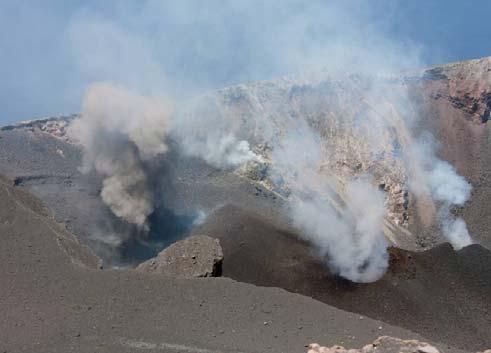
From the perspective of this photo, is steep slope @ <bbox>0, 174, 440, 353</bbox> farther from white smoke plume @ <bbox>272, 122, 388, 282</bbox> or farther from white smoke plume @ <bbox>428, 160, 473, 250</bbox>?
white smoke plume @ <bbox>428, 160, 473, 250</bbox>

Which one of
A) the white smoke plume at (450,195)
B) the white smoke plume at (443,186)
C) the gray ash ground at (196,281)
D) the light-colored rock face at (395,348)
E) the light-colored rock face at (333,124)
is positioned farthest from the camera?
the light-colored rock face at (333,124)

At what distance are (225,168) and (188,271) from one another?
889 inches

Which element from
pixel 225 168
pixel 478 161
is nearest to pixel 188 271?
pixel 225 168

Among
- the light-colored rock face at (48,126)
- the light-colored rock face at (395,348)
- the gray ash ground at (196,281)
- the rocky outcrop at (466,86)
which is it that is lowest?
the light-colored rock face at (395,348)

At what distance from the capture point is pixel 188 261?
75.7ft

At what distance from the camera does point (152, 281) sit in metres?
18.0

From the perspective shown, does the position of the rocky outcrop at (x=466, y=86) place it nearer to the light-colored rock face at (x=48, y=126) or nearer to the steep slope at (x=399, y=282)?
the steep slope at (x=399, y=282)

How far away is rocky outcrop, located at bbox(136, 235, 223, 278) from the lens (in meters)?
22.4

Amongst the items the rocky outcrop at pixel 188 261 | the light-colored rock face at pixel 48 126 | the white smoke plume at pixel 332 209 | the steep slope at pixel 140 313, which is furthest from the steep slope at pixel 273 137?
the steep slope at pixel 140 313

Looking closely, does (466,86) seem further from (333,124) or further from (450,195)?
(333,124)

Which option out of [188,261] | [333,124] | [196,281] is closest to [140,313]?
[196,281]

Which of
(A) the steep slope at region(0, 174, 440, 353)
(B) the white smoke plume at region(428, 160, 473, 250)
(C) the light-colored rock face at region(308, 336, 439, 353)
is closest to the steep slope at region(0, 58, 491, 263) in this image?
(B) the white smoke plume at region(428, 160, 473, 250)

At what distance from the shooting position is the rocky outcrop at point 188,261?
883 inches

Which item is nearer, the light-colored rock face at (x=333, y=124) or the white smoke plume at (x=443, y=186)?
the white smoke plume at (x=443, y=186)
